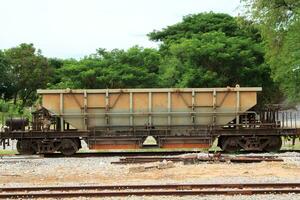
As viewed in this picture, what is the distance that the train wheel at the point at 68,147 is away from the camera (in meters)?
22.8

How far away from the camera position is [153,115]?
23.6 meters

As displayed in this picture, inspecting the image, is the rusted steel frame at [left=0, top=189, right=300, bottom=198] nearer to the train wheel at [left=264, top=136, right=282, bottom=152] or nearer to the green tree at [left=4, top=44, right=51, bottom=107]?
the train wheel at [left=264, top=136, right=282, bottom=152]

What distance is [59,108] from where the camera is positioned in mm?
23500

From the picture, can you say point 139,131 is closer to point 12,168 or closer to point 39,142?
point 39,142

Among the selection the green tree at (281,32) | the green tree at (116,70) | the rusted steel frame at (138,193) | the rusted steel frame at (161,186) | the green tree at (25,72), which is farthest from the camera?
the green tree at (25,72)

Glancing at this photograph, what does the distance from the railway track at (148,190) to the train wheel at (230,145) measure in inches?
366

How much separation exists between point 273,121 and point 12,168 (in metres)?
10.7

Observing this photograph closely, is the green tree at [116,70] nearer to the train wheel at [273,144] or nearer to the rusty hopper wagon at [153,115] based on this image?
the rusty hopper wagon at [153,115]

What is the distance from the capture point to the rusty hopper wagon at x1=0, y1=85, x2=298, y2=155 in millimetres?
23250

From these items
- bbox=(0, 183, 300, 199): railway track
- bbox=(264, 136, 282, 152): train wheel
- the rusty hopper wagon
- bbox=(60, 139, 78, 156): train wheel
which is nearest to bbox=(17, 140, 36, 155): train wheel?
the rusty hopper wagon

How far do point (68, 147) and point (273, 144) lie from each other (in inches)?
317

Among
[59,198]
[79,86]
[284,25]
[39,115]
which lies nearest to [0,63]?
[79,86]

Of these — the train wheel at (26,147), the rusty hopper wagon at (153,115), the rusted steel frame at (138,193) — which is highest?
the rusty hopper wagon at (153,115)

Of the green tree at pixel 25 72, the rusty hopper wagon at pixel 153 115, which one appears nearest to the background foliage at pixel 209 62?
the rusty hopper wagon at pixel 153 115
